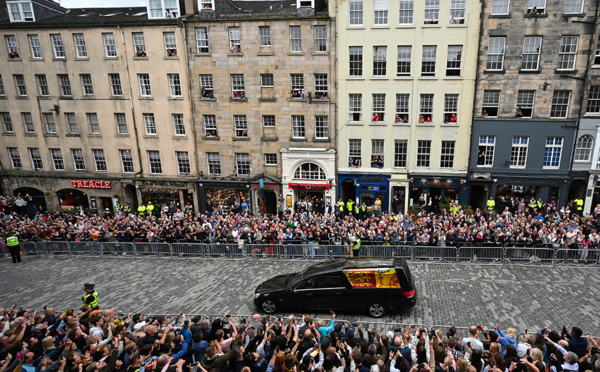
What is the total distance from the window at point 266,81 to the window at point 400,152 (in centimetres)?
1024

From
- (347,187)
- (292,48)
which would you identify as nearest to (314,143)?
(347,187)

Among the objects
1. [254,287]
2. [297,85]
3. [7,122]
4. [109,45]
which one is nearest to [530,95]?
[297,85]

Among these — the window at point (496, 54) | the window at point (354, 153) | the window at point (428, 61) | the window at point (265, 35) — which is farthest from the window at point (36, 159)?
the window at point (496, 54)

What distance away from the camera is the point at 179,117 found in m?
27.6

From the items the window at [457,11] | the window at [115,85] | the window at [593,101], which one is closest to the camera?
the window at [593,101]

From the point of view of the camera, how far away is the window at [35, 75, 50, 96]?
28391mm

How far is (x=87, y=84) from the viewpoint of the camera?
2794 centimetres

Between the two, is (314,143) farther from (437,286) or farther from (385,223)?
(437,286)

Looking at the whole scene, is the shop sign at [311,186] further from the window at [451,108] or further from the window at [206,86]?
the window at [451,108]

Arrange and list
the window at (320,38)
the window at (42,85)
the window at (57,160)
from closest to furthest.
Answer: the window at (320,38) < the window at (42,85) < the window at (57,160)

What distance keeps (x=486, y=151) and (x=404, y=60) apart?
8594 millimetres

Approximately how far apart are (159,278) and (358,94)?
58.2 ft

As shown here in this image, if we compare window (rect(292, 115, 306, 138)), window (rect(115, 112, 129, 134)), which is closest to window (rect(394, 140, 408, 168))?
window (rect(292, 115, 306, 138))

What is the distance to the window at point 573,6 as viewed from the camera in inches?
851
